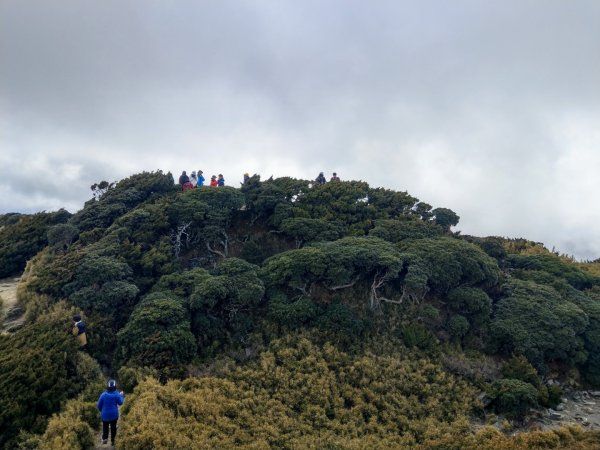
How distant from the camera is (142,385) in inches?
587

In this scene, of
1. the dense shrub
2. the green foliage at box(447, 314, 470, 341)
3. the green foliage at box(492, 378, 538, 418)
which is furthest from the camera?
the green foliage at box(447, 314, 470, 341)

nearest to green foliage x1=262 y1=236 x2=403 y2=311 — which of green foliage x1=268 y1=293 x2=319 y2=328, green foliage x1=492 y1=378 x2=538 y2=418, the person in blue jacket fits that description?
green foliage x1=268 y1=293 x2=319 y2=328

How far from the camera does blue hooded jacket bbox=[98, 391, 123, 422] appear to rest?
11.6m

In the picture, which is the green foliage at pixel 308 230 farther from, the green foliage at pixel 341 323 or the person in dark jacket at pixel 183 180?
the person in dark jacket at pixel 183 180

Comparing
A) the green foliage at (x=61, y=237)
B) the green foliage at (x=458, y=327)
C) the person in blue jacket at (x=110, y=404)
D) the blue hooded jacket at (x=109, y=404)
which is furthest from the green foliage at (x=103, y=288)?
the green foliage at (x=458, y=327)

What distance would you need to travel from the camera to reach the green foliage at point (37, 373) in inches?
513

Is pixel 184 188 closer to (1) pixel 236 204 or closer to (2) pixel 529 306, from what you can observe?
(1) pixel 236 204

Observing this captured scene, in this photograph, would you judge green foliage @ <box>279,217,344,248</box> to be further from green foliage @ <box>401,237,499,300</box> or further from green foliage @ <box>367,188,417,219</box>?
green foliage @ <box>367,188,417,219</box>

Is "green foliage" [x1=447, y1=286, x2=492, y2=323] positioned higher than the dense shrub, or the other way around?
"green foliage" [x1=447, y1=286, x2=492, y2=323]

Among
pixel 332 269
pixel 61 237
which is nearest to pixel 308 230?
pixel 332 269

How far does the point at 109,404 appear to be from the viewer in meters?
11.6

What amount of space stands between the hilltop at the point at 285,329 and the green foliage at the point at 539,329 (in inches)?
2.9

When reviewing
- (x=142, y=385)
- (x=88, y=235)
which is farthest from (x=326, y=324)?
(x=88, y=235)

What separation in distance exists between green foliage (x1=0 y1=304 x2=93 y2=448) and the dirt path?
1273mm
